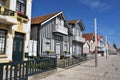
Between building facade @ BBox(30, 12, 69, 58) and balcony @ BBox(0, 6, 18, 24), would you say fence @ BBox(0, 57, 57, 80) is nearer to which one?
balcony @ BBox(0, 6, 18, 24)

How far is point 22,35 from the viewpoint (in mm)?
14781

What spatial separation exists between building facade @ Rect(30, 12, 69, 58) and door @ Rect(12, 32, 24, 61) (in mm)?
6121

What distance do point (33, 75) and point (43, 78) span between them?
40.1 inches

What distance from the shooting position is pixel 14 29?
13.5m

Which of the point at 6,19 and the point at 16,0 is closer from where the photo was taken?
the point at 6,19

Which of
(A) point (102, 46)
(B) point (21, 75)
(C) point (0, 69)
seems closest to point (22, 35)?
(B) point (21, 75)

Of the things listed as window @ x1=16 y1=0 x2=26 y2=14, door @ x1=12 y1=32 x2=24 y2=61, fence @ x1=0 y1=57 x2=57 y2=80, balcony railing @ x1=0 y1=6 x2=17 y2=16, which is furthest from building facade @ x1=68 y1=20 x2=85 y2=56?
balcony railing @ x1=0 y1=6 x2=17 y2=16

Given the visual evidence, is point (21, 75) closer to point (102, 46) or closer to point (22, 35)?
point (22, 35)

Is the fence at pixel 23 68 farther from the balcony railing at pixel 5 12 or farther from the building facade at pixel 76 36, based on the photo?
the building facade at pixel 76 36

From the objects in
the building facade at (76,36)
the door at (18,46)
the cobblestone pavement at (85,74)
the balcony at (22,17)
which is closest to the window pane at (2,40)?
the door at (18,46)

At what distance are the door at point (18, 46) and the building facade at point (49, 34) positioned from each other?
20.1 ft

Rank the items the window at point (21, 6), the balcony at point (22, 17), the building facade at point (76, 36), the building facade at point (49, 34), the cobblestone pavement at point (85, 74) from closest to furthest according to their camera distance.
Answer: the cobblestone pavement at point (85, 74), the balcony at point (22, 17), the window at point (21, 6), the building facade at point (49, 34), the building facade at point (76, 36)

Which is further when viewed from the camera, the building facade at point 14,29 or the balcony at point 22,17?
the balcony at point 22,17

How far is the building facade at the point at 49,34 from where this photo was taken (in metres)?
20.9
